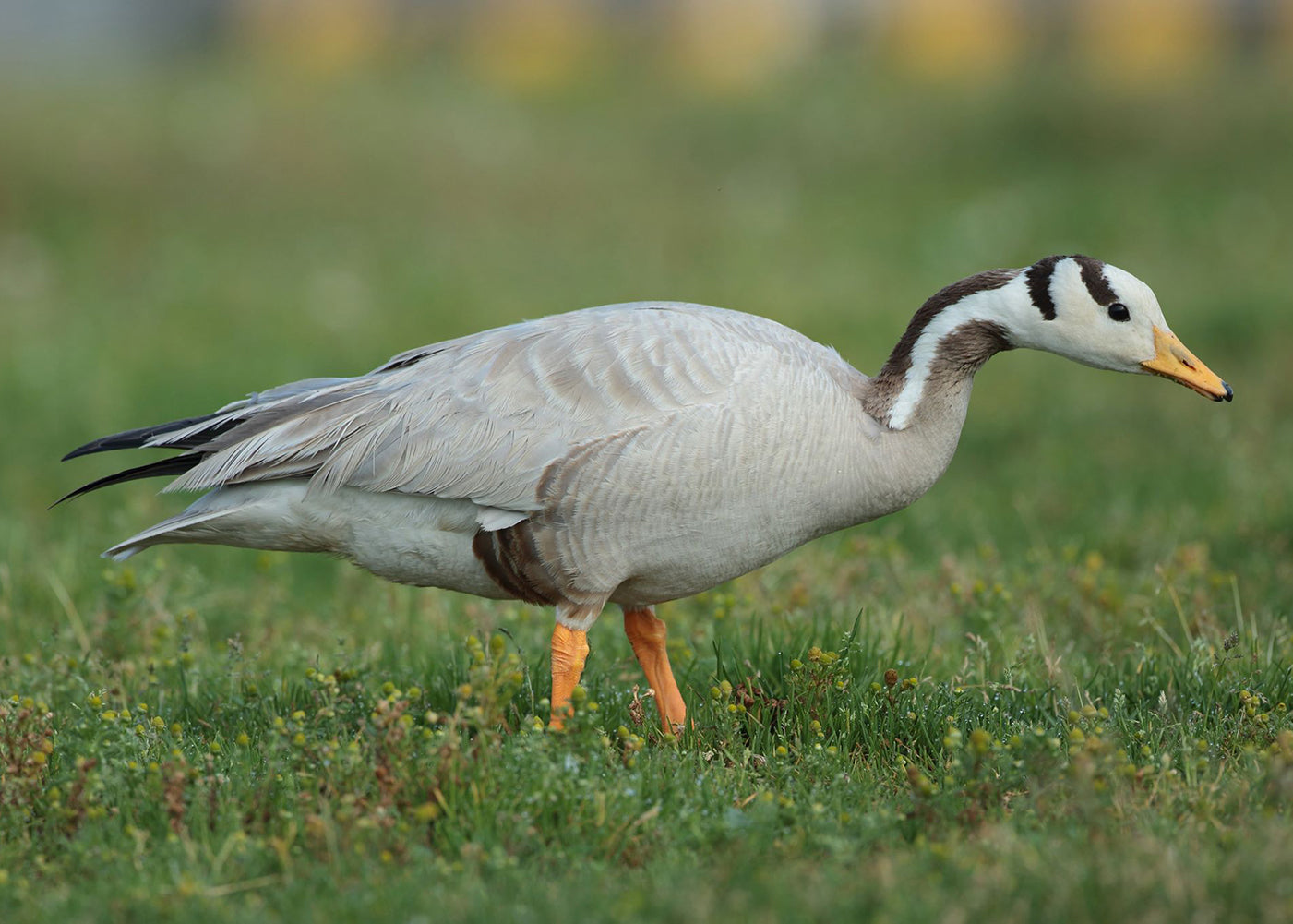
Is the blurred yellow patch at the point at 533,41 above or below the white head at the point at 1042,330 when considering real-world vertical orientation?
above

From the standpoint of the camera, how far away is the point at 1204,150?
17484 mm

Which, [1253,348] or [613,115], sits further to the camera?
[613,115]

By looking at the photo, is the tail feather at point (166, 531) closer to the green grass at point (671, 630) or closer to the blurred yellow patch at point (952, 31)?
the green grass at point (671, 630)

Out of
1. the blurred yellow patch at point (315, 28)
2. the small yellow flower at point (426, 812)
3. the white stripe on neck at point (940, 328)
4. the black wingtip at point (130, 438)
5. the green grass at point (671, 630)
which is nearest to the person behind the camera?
the green grass at point (671, 630)

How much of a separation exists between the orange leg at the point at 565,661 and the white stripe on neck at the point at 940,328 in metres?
1.34

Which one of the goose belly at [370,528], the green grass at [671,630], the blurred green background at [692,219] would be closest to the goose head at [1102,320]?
the green grass at [671,630]

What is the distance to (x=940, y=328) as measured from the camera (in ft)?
16.4

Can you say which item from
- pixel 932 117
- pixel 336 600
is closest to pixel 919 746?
pixel 336 600

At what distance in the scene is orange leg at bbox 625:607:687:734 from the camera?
16.9 ft

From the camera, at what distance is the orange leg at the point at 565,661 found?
4941 mm

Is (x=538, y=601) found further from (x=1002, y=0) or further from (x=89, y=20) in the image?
(x=89, y=20)

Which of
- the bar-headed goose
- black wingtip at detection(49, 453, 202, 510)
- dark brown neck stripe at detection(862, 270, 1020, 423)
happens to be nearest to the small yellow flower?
the bar-headed goose

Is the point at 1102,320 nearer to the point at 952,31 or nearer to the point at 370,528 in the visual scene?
the point at 370,528

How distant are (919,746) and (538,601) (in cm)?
142
